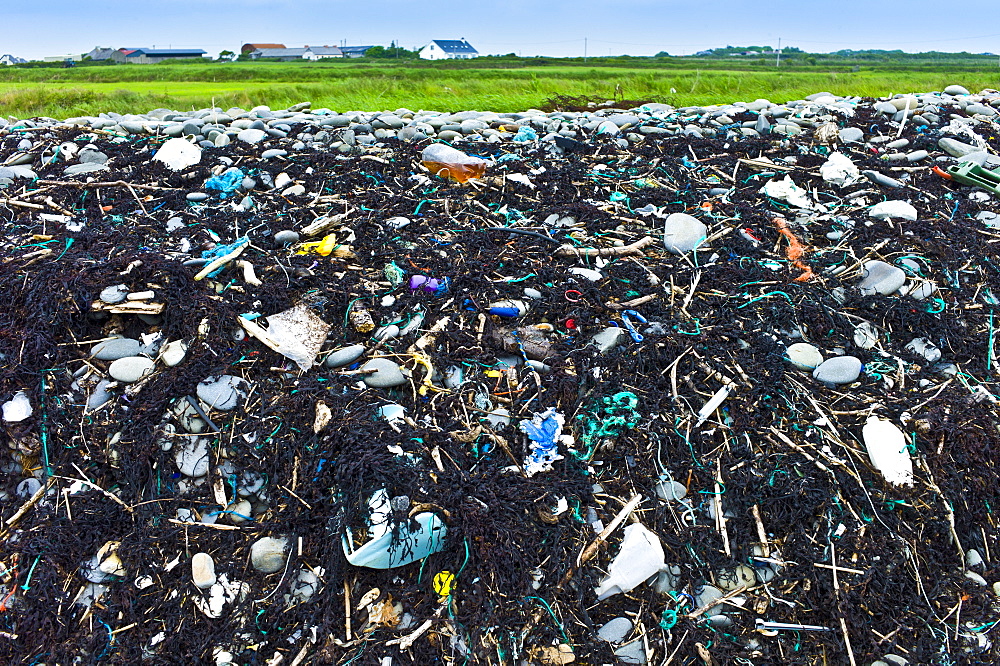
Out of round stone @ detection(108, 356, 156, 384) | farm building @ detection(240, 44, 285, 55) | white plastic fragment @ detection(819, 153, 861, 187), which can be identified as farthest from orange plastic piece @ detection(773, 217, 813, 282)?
farm building @ detection(240, 44, 285, 55)

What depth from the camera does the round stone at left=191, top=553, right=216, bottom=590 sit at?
2.58 m

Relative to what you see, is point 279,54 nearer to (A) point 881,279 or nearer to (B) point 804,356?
(A) point 881,279

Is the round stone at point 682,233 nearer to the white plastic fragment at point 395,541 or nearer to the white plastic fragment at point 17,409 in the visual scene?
the white plastic fragment at point 395,541

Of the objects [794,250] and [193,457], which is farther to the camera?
[794,250]

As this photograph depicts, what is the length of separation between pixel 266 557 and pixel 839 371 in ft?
8.63

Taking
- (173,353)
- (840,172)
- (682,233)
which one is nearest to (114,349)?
(173,353)

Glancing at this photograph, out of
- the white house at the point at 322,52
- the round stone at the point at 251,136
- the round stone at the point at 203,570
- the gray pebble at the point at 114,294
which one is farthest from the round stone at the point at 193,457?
the white house at the point at 322,52

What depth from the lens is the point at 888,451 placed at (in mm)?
2832

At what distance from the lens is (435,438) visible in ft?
9.24

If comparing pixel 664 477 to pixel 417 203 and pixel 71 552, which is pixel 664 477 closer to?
pixel 71 552

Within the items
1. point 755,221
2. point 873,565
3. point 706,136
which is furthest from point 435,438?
point 706,136

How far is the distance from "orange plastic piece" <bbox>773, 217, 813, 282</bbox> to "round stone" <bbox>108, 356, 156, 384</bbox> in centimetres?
338

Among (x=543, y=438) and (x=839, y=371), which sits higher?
(x=839, y=371)

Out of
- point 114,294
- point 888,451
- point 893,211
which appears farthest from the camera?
point 893,211
